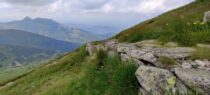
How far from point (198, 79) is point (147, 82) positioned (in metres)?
2.39

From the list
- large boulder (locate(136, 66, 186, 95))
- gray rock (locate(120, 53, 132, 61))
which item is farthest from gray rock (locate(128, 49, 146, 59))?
large boulder (locate(136, 66, 186, 95))

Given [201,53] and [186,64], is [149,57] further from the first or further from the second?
[201,53]

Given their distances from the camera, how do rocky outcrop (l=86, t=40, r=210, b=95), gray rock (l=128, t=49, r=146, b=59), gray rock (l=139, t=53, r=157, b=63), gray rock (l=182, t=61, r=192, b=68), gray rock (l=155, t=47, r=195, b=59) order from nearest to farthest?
rocky outcrop (l=86, t=40, r=210, b=95), gray rock (l=182, t=61, r=192, b=68), gray rock (l=155, t=47, r=195, b=59), gray rock (l=139, t=53, r=157, b=63), gray rock (l=128, t=49, r=146, b=59)

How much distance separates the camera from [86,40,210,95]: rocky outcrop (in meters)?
11.8

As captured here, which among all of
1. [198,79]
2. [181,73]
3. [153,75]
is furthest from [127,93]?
[198,79]

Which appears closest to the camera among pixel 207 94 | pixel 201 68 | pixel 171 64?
pixel 207 94

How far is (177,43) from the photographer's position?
55.9 feet

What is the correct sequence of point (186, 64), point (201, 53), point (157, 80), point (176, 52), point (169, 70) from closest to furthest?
point (157, 80) < point (169, 70) < point (186, 64) < point (201, 53) < point (176, 52)

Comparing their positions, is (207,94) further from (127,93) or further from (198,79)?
(127,93)

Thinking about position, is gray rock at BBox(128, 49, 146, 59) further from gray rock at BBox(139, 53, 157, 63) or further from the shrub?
the shrub

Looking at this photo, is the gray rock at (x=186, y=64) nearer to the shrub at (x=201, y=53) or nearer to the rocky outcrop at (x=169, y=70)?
the rocky outcrop at (x=169, y=70)

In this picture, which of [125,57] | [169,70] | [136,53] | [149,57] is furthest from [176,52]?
[125,57]

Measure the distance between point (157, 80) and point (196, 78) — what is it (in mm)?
1705

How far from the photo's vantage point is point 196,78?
11.6 meters
